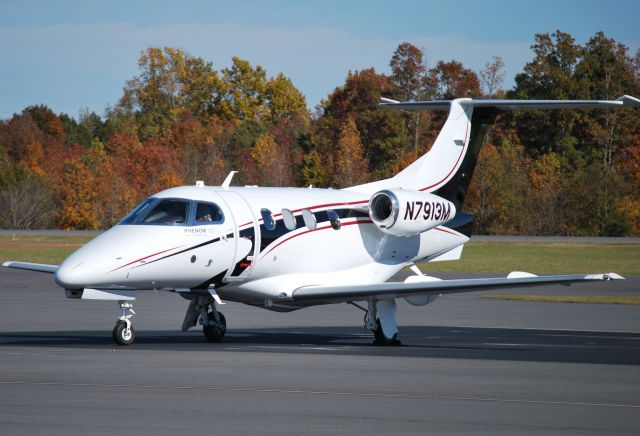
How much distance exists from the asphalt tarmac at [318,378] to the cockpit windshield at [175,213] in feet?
6.80

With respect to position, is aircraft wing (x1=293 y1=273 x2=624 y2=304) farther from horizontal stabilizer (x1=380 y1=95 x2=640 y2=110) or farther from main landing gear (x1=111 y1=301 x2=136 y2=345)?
horizontal stabilizer (x1=380 y1=95 x2=640 y2=110)

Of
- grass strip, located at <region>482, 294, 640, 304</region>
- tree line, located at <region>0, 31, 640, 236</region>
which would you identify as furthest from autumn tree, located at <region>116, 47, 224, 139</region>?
grass strip, located at <region>482, 294, 640, 304</region>

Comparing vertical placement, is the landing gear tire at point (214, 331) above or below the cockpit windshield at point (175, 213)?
below

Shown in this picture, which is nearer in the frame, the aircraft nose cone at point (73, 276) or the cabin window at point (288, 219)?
the aircraft nose cone at point (73, 276)

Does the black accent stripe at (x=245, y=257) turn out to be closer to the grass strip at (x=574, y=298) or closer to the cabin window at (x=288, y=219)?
the cabin window at (x=288, y=219)

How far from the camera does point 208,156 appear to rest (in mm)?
99562

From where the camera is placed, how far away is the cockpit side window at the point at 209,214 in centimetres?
1970

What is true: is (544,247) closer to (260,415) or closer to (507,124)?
(507,124)

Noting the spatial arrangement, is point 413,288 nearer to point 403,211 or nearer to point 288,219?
point 403,211

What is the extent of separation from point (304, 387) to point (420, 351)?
554 cm

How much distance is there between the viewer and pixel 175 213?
19547 mm

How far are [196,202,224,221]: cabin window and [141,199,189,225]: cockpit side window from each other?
23 centimetres

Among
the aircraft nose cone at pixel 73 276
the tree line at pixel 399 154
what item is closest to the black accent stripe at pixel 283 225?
the aircraft nose cone at pixel 73 276

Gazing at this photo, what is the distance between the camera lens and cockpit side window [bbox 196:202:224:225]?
19.7 meters
